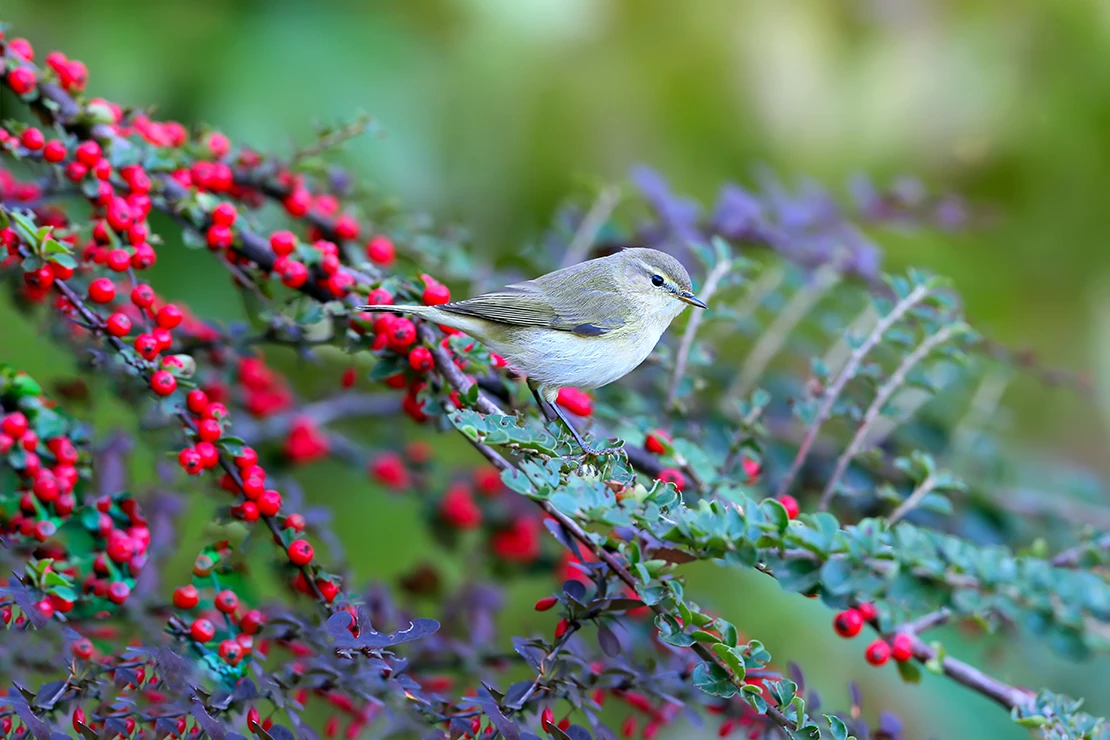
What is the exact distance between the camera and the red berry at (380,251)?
7.07ft

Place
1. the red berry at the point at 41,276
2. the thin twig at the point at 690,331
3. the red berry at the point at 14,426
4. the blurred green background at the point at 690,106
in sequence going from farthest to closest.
Result: the blurred green background at the point at 690,106
the thin twig at the point at 690,331
the red berry at the point at 14,426
the red berry at the point at 41,276

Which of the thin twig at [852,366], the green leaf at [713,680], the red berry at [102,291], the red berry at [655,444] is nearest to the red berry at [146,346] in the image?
the red berry at [102,291]

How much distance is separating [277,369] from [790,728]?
2758mm

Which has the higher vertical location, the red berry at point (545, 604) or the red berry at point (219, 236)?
the red berry at point (219, 236)

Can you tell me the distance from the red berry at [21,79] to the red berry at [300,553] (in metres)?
0.94

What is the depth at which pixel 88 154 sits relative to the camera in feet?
5.83

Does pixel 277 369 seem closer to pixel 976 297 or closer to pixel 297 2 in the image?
pixel 297 2

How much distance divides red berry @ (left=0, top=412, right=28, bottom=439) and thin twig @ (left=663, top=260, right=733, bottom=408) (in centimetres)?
118

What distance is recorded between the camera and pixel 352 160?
12.2ft

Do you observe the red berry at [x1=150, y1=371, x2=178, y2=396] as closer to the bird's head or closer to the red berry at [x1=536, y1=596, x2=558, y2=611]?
the red berry at [x1=536, y1=596, x2=558, y2=611]

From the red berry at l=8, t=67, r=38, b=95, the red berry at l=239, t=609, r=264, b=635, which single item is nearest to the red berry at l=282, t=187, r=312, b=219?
the red berry at l=8, t=67, r=38, b=95

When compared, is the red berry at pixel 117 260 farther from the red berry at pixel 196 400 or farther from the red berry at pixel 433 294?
the red berry at pixel 433 294

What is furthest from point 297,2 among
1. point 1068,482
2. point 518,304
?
point 1068,482

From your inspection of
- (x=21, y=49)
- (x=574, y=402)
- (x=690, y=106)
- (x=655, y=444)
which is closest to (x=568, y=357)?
(x=574, y=402)
